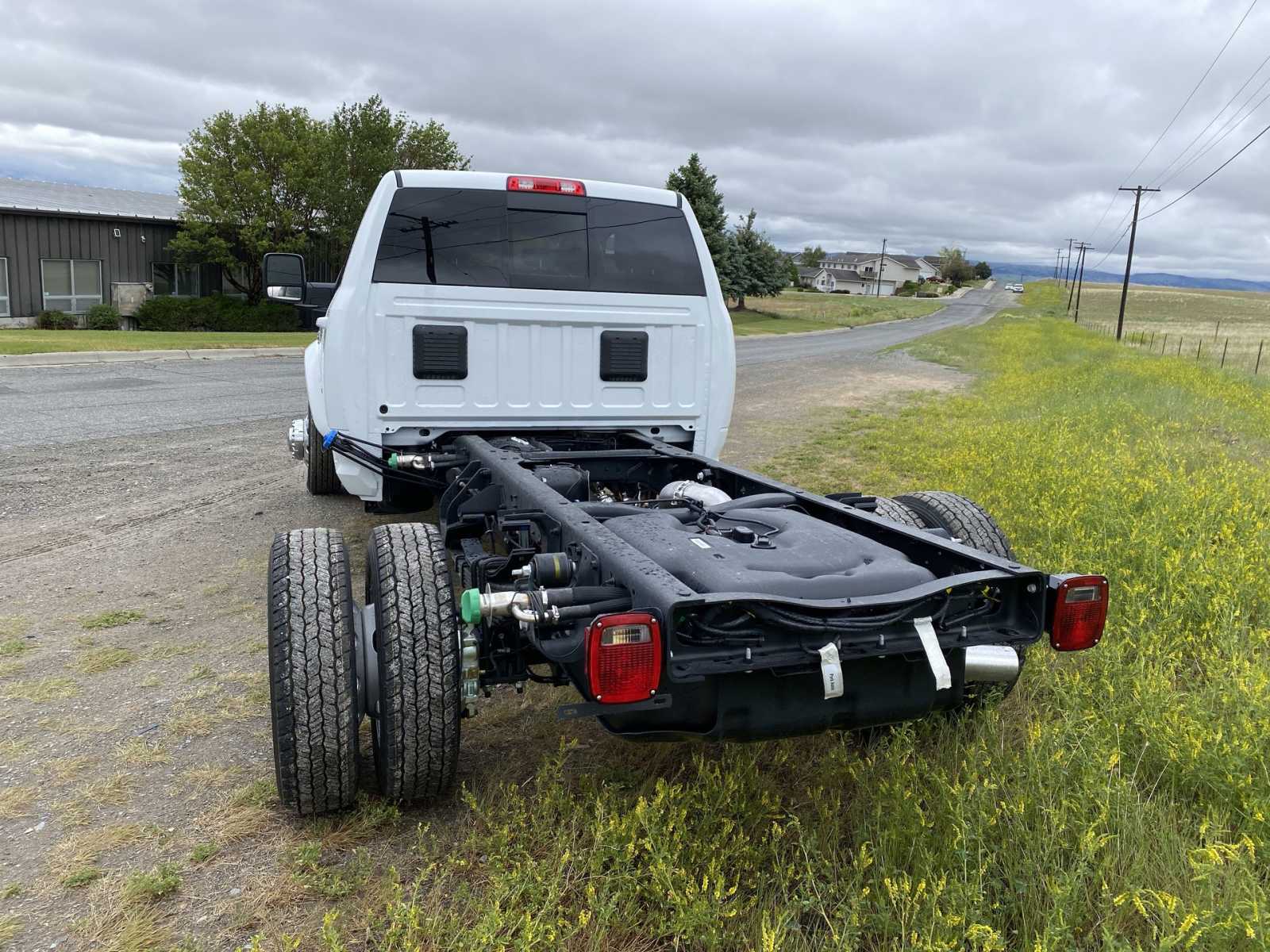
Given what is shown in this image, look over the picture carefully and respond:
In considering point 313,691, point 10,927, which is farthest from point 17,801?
point 313,691

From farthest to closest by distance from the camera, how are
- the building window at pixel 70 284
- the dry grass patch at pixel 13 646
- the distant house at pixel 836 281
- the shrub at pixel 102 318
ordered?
1. the distant house at pixel 836 281
2. the building window at pixel 70 284
3. the shrub at pixel 102 318
4. the dry grass patch at pixel 13 646

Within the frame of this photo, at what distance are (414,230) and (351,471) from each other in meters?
1.32

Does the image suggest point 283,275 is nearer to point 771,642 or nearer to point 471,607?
point 471,607

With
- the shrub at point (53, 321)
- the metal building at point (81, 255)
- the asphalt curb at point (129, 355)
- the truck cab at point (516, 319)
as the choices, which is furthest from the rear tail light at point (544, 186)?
the metal building at point (81, 255)

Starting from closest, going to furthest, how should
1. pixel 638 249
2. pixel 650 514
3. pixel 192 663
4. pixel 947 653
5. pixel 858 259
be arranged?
1. pixel 947 653
2. pixel 650 514
3. pixel 192 663
4. pixel 638 249
5. pixel 858 259

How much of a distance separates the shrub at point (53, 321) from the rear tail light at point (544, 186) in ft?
76.1

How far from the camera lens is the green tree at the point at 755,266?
1919 inches

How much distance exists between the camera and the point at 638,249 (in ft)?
17.0

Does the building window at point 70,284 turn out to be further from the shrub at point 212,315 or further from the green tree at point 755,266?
the green tree at point 755,266

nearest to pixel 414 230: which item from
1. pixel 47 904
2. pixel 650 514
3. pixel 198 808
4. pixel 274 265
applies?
pixel 274 265

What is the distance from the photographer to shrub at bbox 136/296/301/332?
2535 centimetres

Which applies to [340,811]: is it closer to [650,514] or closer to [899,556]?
[650,514]

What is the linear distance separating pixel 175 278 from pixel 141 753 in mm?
28013

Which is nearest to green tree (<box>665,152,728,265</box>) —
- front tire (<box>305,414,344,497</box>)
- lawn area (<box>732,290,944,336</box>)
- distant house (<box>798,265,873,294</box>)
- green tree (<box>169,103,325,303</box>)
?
lawn area (<box>732,290,944,336</box>)
